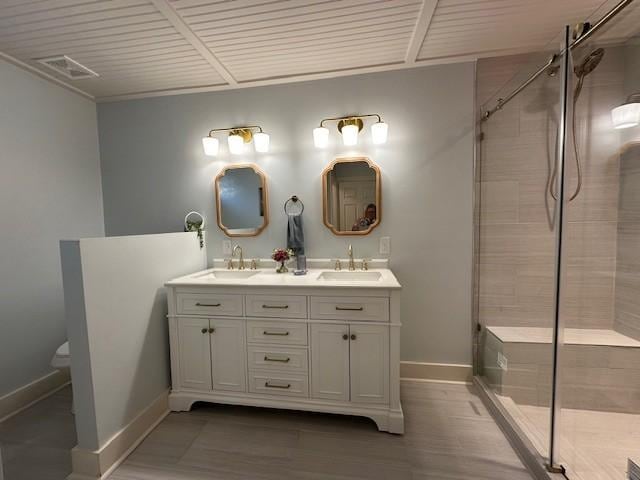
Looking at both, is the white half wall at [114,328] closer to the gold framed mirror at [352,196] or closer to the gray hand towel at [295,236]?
the gray hand towel at [295,236]

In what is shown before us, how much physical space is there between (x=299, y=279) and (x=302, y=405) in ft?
2.53

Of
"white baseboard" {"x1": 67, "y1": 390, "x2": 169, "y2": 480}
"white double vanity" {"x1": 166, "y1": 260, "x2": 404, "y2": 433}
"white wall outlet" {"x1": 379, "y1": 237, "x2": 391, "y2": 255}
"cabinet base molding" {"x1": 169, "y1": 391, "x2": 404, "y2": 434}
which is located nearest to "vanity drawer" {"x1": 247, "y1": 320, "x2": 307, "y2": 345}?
"white double vanity" {"x1": 166, "y1": 260, "x2": 404, "y2": 433}

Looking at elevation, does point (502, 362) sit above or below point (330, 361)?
below

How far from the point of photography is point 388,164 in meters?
2.14

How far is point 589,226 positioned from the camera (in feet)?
5.21

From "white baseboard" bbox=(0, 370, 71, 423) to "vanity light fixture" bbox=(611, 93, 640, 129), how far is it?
4001 mm

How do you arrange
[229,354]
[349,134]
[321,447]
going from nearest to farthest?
[321,447] < [229,354] < [349,134]

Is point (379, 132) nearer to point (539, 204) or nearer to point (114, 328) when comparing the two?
point (539, 204)

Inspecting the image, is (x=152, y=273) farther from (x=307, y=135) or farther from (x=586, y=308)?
(x=586, y=308)

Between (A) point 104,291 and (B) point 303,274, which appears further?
(B) point 303,274

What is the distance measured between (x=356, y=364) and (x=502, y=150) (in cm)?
177

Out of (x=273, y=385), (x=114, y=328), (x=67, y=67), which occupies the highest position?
(x=67, y=67)

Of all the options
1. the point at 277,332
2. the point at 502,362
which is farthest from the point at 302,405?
the point at 502,362

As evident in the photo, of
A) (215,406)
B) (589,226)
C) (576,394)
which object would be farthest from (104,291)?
(589,226)
